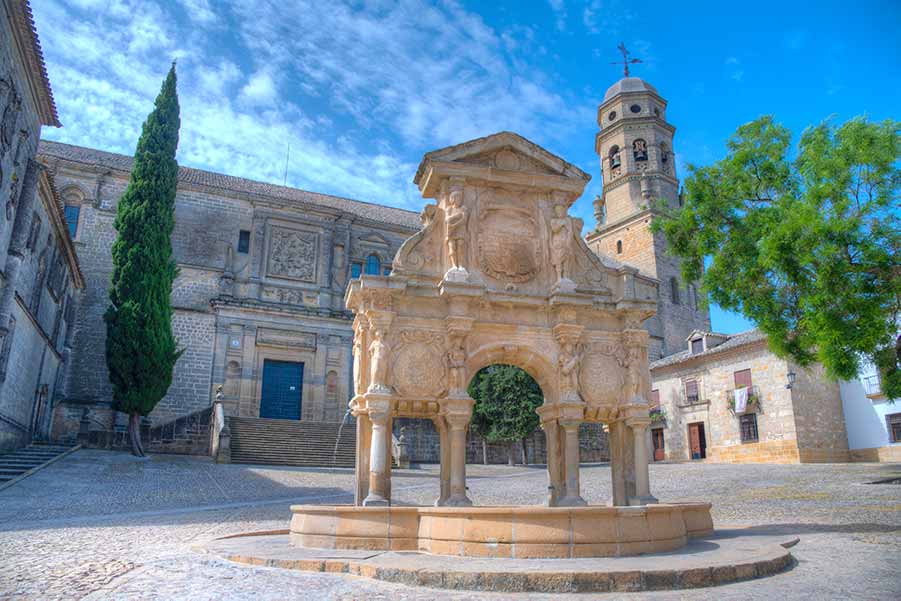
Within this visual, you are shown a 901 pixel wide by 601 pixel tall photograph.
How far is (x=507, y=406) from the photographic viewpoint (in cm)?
2944

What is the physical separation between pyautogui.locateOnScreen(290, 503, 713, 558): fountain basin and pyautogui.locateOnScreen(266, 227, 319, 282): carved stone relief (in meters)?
23.9

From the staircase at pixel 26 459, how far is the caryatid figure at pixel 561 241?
1296 centimetres

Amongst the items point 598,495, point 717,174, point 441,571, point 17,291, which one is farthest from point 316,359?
point 441,571

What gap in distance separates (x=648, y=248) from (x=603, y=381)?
31.6 meters

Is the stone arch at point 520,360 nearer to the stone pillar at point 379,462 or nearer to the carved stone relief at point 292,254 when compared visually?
the stone pillar at point 379,462

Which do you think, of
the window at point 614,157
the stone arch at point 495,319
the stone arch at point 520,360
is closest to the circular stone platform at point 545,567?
the stone arch at point 495,319

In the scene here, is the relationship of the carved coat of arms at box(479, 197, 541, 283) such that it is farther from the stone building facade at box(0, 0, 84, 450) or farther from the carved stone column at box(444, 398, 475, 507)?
the stone building facade at box(0, 0, 84, 450)

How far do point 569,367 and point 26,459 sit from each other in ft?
54.1

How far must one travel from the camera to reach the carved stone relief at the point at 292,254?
31250 millimetres

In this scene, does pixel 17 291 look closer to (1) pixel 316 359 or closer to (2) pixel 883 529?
(1) pixel 316 359

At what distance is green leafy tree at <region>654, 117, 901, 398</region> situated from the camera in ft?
39.7

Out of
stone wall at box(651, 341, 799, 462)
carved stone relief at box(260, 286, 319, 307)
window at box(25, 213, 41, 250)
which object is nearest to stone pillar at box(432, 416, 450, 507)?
window at box(25, 213, 41, 250)

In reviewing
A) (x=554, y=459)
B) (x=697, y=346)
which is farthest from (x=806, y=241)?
(x=697, y=346)

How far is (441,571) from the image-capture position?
19.2ft
